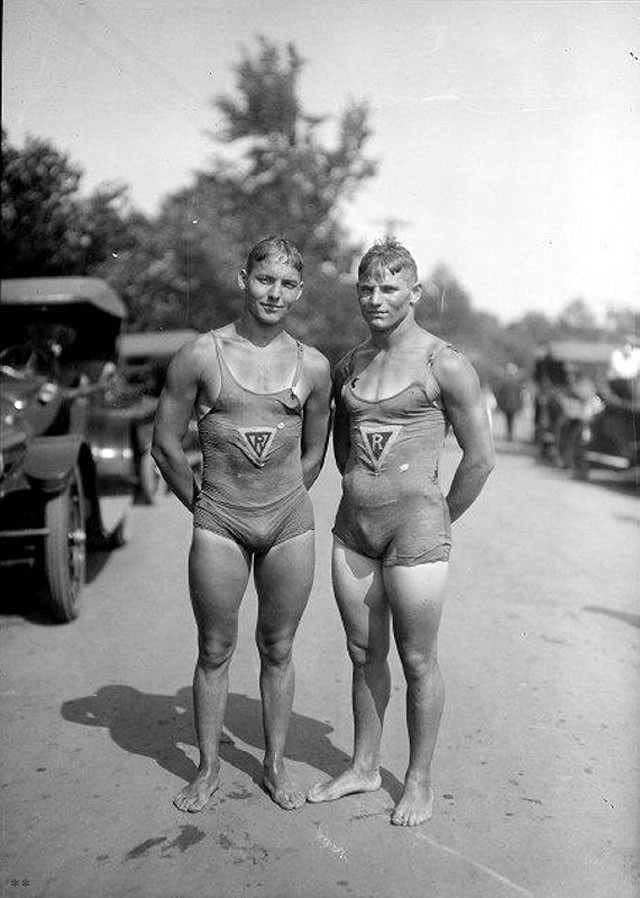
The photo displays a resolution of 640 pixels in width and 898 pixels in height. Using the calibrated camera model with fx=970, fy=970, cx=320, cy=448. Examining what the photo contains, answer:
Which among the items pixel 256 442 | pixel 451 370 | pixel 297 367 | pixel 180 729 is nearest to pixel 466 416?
pixel 451 370

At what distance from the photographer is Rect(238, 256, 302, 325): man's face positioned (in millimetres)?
3299

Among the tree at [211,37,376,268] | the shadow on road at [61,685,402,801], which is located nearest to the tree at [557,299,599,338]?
the tree at [211,37,376,268]

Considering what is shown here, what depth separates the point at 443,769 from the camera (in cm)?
366

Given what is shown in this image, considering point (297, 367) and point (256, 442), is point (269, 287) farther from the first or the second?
point (256, 442)

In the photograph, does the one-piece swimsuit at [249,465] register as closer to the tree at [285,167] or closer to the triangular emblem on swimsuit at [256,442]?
the triangular emblem on swimsuit at [256,442]

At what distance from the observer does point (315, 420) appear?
3484 millimetres

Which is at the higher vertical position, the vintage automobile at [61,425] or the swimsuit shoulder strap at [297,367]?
the swimsuit shoulder strap at [297,367]

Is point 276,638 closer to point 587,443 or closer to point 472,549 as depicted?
point 472,549

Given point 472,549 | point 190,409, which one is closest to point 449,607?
point 472,549

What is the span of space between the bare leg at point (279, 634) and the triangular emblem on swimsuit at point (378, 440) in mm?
370

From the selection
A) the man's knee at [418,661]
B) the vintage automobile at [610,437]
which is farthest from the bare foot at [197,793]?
the vintage automobile at [610,437]

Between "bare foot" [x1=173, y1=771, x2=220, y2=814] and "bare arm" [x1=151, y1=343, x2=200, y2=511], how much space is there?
95 centimetres

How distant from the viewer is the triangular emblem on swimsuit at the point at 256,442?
10.8ft

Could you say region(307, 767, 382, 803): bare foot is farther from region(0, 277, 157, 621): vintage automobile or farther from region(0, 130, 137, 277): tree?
region(0, 130, 137, 277): tree
